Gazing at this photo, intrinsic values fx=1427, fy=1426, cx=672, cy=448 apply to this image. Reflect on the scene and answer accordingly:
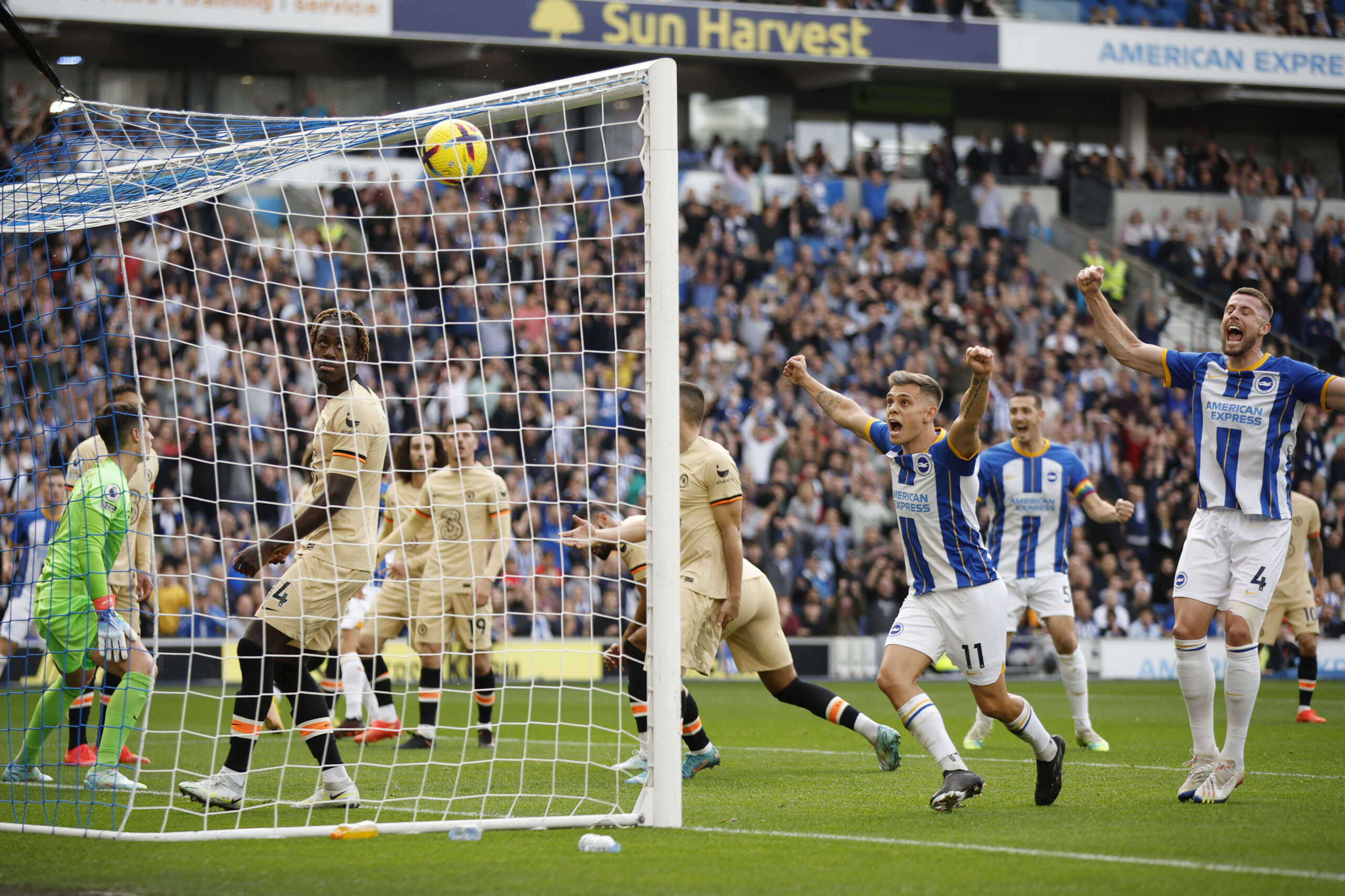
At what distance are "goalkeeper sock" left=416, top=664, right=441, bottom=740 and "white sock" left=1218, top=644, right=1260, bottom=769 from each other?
18.2 feet

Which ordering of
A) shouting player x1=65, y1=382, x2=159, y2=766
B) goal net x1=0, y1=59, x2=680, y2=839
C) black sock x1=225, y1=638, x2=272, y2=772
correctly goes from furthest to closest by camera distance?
shouting player x1=65, y1=382, x2=159, y2=766 < black sock x1=225, y1=638, x2=272, y2=772 < goal net x1=0, y1=59, x2=680, y2=839

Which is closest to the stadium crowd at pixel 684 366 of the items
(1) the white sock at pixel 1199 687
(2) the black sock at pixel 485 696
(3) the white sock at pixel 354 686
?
(3) the white sock at pixel 354 686

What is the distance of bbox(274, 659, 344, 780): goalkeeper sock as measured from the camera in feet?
22.9

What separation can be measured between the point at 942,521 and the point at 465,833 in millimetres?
2667

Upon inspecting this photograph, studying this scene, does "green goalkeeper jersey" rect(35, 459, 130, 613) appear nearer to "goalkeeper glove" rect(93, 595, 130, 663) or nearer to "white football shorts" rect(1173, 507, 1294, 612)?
"goalkeeper glove" rect(93, 595, 130, 663)

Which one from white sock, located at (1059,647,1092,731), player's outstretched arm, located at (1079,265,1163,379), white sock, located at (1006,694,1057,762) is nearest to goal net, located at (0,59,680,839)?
white sock, located at (1006,694,1057,762)

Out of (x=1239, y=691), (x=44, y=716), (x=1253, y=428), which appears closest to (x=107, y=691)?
(x=44, y=716)

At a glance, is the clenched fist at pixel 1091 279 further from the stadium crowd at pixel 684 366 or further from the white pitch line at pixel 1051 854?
the stadium crowd at pixel 684 366

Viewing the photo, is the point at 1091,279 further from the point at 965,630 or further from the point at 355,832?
the point at 355,832

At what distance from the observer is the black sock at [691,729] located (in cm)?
883

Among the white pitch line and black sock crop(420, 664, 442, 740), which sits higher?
the white pitch line

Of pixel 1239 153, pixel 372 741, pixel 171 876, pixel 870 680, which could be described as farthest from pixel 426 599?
pixel 1239 153

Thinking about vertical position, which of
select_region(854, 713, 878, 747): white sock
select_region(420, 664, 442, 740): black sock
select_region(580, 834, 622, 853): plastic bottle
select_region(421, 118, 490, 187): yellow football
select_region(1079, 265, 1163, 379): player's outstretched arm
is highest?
select_region(421, 118, 490, 187): yellow football

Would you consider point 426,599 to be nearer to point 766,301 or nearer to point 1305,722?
point 1305,722
